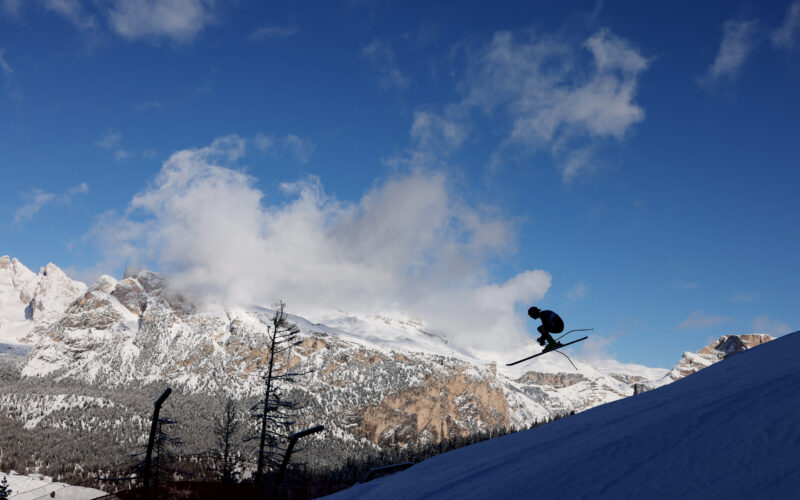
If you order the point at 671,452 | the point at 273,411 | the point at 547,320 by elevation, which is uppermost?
the point at 547,320

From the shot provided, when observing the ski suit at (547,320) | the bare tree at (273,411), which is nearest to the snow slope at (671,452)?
the ski suit at (547,320)

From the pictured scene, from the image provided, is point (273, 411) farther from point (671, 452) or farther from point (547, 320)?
point (671, 452)

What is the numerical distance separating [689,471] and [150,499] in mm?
15296

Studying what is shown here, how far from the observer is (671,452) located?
18.8 feet

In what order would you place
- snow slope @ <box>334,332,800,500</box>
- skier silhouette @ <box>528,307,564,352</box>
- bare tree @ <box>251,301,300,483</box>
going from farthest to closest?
bare tree @ <box>251,301,300,483</box> < skier silhouette @ <box>528,307,564,352</box> < snow slope @ <box>334,332,800,500</box>

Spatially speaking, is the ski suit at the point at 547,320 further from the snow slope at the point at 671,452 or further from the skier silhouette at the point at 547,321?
the snow slope at the point at 671,452

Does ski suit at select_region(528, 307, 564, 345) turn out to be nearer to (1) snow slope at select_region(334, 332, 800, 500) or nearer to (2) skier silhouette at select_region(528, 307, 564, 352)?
(2) skier silhouette at select_region(528, 307, 564, 352)

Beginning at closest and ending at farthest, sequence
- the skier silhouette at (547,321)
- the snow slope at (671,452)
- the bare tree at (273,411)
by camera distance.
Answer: the snow slope at (671,452) < the skier silhouette at (547,321) < the bare tree at (273,411)

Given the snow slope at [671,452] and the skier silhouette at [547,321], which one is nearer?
the snow slope at [671,452]

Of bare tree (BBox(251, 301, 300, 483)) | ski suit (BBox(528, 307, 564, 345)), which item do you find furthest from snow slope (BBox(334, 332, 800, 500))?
bare tree (BBox(251, 301, 300, 483))

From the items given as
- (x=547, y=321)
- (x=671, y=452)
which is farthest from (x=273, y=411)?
(x=671, y=452)

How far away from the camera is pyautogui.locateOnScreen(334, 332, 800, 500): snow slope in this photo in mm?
4609

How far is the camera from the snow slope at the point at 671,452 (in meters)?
4.61

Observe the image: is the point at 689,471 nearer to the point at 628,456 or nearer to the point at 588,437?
the point at 628,456
